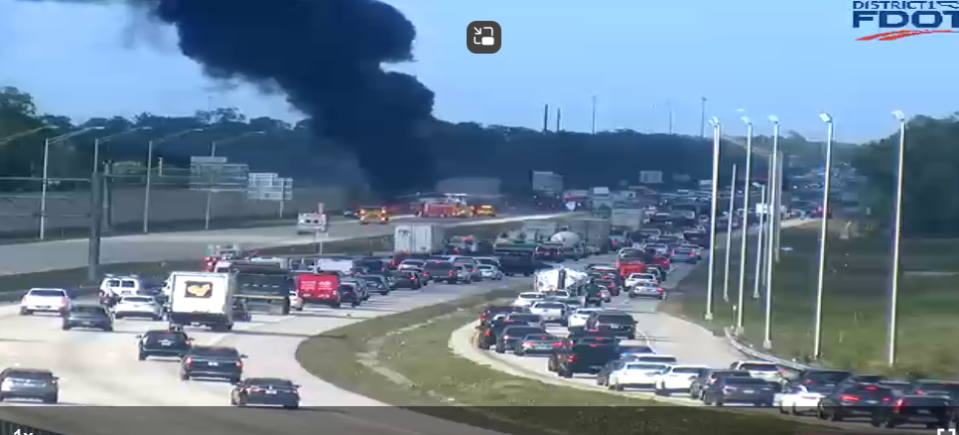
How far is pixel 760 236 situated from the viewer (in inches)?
579

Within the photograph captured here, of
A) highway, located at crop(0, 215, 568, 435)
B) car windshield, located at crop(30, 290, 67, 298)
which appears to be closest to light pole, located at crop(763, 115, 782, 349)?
highway, located at crop(0, 215, 568, 435)

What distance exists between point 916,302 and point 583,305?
228 cm

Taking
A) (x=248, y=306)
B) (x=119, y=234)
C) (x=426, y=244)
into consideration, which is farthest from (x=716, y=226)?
(x=119, y=234)

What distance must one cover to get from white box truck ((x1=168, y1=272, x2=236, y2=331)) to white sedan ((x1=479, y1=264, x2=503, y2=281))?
5.76ft

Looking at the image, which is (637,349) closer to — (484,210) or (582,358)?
(582,358)

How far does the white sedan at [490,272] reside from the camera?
48.4ft

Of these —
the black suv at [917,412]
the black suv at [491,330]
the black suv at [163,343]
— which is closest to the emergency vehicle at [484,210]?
the black suv at [491,330]

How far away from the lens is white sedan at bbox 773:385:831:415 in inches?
541

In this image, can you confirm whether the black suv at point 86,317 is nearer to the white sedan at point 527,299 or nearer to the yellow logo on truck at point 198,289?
the yellow logo on truck at point 198,289

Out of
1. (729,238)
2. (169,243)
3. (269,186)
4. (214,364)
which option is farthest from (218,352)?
(729,238)

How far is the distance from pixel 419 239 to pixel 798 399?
2984 mm

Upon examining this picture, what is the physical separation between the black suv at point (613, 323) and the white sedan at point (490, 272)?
723mm

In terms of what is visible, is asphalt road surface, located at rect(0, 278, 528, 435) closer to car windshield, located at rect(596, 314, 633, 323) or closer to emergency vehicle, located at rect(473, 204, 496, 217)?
emergency vehicle, located at rect(473, 204, 496, 217)

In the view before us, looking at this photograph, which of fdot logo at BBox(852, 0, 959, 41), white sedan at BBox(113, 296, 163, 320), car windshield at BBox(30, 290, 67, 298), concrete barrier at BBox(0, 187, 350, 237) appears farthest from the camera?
car windshield at BBox(30, 290, 67, 298)
